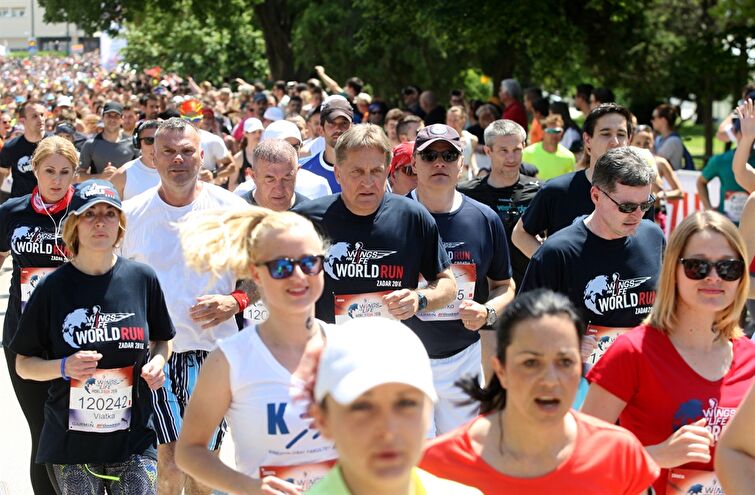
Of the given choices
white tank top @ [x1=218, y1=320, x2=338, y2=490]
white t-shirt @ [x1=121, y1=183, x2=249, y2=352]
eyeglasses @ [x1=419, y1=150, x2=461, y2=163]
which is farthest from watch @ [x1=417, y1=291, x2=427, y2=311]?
white tank top @ [x1=218, y1=320, x2=338, y2=490]

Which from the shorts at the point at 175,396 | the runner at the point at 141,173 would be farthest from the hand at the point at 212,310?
the runner at the point at 141,173

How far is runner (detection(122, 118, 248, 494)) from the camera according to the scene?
5.93 m

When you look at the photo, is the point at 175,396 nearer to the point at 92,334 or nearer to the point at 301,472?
the point at 92,334

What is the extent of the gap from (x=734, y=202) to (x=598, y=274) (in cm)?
575

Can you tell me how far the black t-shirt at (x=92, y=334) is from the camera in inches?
203

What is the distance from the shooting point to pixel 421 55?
117 ft

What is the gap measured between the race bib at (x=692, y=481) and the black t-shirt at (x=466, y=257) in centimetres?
220

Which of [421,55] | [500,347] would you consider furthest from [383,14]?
[500,347]

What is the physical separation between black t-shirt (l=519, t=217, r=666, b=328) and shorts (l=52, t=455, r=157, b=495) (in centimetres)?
181

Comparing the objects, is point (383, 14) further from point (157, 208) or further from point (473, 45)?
point (157, 208)

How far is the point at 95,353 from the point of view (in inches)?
199

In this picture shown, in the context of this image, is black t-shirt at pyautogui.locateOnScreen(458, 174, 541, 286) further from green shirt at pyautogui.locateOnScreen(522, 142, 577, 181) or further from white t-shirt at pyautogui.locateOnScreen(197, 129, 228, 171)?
white t-shirt at pyautogui.locateOnScreen(197, 129, 228, 171)

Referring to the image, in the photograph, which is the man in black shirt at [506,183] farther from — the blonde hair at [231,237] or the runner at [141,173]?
the blonde hair at [231,237]

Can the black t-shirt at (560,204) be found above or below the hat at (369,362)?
above
